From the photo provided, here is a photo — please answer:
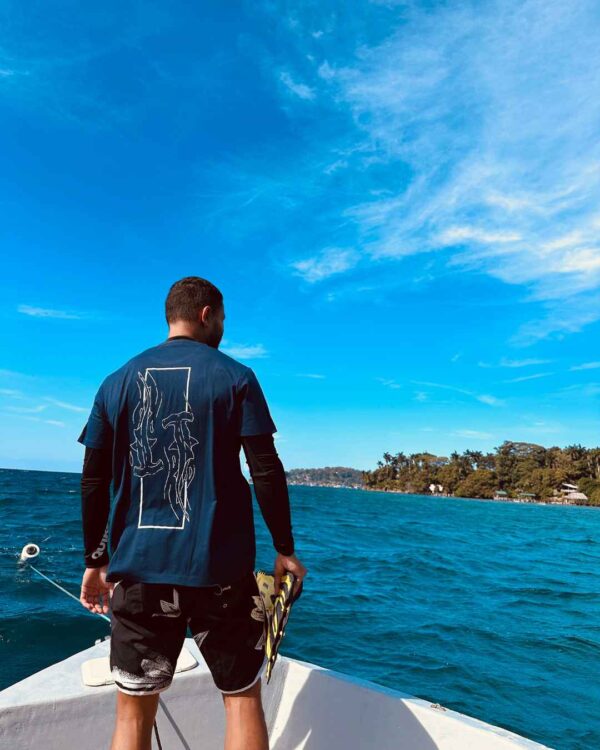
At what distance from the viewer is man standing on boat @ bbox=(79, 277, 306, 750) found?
1869 millimetres

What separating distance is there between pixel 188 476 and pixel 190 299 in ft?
2.37

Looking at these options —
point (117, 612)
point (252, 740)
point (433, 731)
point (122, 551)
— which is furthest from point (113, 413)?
point (433, 731)

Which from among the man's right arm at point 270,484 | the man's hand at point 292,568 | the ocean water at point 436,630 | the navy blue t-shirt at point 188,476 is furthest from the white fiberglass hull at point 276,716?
the ocean water at point 436,630

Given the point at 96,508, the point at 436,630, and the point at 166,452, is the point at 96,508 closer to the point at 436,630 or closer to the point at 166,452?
the point at 166,452

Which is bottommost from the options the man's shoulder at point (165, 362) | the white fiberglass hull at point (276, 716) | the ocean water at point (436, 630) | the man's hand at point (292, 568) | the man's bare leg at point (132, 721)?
the ocean water at point (436, 630)

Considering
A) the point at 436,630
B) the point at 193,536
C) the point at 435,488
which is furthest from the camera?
the point at 435,488

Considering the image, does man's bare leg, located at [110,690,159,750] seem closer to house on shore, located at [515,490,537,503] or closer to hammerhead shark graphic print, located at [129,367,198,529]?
hammerhead shark graphic print, located at [129,367,198,529]

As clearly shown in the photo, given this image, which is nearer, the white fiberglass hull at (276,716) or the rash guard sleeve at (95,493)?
the rash guard sleeve at (95,493)

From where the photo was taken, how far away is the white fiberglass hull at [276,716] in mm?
2543

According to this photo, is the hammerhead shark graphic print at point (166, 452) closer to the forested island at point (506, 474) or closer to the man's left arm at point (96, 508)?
the man's left arm at point (96, 508)

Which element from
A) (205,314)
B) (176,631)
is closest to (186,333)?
(205,314)

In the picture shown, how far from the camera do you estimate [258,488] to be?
1.91 m

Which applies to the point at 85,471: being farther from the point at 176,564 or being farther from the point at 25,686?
the point at 25,686

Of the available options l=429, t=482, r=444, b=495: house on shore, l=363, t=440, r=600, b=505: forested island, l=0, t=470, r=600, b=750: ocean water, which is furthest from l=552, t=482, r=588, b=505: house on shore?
l=0, t=470, r=600, b=750: ocean water
